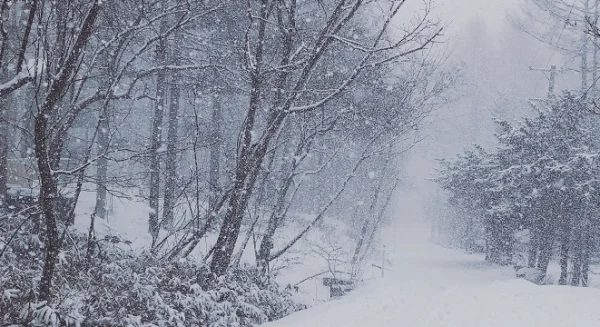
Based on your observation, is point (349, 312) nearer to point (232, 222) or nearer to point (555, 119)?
point (232, 222)

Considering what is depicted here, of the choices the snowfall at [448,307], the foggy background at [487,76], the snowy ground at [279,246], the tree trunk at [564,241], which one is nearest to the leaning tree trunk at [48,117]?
the snowfall at [448,307]

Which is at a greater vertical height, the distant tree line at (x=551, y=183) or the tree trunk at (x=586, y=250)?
the distant tree line at (x=551, y=183)

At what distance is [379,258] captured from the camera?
22.0 m

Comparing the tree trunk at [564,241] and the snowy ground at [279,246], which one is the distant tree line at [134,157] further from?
the tree trunk at [564,241]

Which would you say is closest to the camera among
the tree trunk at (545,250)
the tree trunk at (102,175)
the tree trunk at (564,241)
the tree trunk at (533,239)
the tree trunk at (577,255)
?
the tree trunk at (102,175)

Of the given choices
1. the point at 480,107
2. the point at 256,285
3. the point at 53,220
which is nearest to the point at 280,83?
the point at 256,285

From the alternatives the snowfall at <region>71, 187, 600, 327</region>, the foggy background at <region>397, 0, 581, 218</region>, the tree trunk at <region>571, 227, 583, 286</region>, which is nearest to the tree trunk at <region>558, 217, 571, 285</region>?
the tree trunk at <region>571, 227, 583, 286</region>

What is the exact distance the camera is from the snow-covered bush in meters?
4.92

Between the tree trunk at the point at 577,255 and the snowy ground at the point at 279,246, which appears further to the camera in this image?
the tree trunk at the point at 577,255

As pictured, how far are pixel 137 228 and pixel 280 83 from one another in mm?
8663

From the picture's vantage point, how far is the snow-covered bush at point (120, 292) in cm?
492

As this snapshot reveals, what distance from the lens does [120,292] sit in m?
5.90

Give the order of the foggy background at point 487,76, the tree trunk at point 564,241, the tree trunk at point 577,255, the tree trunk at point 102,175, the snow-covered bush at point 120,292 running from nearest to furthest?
the snow-covered bush at point 120,292 → the tree trunk at point 102,175 → the tree trunk at point 564,241 → the tree trunk at point 577,255 → the foggy background at point 487,76

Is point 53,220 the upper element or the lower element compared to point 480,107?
lower
